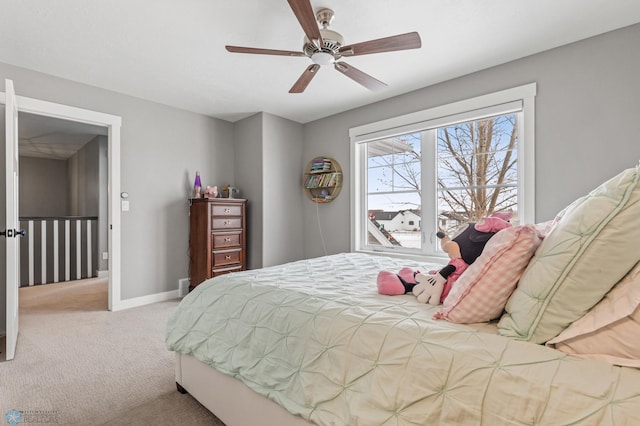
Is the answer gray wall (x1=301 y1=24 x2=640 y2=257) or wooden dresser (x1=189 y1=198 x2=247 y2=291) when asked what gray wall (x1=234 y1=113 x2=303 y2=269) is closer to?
wooden dresser (x1=189 y1=198 x2=247 y2=291)

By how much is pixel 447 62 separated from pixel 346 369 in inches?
110

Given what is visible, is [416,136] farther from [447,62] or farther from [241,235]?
[241,235]

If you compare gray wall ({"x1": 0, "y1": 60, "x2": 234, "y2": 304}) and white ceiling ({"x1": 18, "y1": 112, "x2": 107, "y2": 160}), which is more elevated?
white ceiling ({"x1": 18, "y1": 112, "x2": 107, "y2": 160})

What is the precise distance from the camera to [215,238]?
381 centimetres

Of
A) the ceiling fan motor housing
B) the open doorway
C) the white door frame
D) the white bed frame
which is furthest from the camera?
the open doorway

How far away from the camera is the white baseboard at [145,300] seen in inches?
137

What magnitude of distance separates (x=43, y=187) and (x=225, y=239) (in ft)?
20.5

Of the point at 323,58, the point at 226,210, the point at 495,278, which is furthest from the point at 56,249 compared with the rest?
the point at 495,278

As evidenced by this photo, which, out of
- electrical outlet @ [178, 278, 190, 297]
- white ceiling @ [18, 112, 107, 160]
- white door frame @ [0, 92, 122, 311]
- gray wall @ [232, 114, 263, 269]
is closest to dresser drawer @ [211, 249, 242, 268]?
gray wall @ [232, 114, 263, 269]

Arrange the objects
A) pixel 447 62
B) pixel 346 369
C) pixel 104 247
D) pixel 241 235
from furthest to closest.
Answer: pixel 104 247 → pixel 241 235 → pixel 447 62 → pixel 346 369

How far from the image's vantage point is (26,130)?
16.5 feet

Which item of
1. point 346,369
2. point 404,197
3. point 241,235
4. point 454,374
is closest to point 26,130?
point 241,235

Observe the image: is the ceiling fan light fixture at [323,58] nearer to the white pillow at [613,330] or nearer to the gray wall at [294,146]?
the gray wall at [294,146]

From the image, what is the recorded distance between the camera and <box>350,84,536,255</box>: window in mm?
2859
